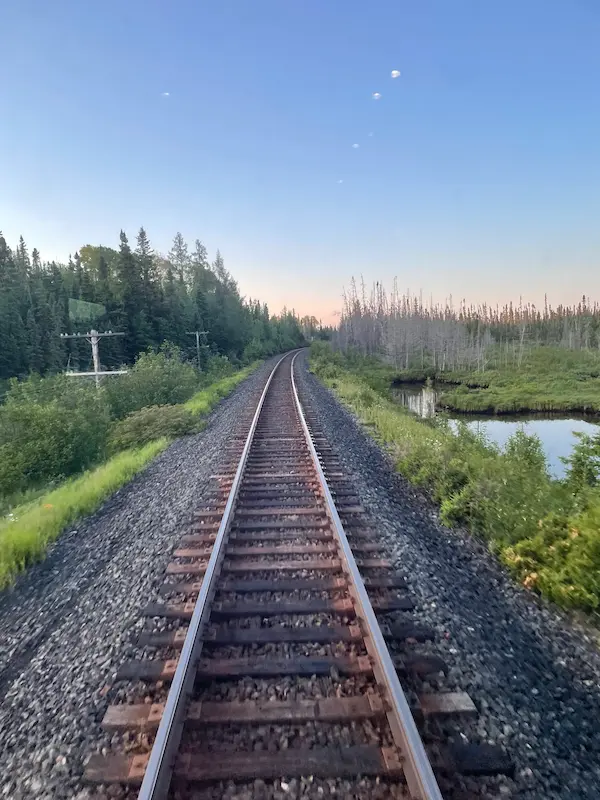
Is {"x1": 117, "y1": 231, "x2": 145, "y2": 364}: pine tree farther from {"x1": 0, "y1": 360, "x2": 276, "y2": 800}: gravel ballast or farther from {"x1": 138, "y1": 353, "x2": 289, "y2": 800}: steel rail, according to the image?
{"x1": 138, "y1": 353, "x2": 289, "y2": 800}: steel rail

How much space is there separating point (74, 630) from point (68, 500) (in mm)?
3809

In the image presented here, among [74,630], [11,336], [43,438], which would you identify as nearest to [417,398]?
[11,336]

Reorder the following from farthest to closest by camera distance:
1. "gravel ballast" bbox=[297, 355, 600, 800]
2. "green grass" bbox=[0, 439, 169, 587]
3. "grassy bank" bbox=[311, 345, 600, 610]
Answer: "green grass" bbox=[0, 439, 169, 587] → "grassy bank" bbox=[311, 345, 600, 610] → "gravel ballast" bbox=[297, 355, 600, 800]

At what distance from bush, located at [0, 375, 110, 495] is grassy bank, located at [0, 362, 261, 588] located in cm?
71

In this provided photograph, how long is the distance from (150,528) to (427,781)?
475cm

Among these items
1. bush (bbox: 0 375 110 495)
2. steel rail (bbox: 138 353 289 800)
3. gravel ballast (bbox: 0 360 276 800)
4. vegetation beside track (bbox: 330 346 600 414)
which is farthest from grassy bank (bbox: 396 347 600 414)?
steel rail (bbox: 138 353 289 800)

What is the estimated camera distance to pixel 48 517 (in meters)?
6.79

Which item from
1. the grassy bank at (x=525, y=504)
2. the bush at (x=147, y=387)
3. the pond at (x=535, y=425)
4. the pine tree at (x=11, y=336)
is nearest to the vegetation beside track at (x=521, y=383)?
the pond at (x=535, y=425)

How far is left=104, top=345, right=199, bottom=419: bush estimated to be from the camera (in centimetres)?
1938

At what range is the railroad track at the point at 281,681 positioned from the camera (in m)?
2.62

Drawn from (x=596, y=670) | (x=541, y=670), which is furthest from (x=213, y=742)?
(x=596, y=670)

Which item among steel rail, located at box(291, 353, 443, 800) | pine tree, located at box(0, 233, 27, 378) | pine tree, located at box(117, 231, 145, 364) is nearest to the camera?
steel rail, located at box(291, 353, 443, 800)

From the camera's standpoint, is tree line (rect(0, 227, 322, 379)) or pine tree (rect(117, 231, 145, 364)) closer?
tree line (rect(0, 227, 322, 379))

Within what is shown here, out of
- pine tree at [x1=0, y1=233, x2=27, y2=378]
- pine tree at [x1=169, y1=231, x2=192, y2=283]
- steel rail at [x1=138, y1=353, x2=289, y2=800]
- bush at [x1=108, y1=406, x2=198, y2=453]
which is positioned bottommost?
bush at [x1=108, y1=406, x2=198, y2=453]
